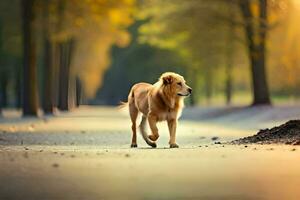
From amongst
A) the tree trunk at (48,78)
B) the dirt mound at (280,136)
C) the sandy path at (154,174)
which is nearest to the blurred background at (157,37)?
the tree trunk at (48,78)

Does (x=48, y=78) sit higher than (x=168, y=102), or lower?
higher

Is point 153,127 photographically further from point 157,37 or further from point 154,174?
point 157,37

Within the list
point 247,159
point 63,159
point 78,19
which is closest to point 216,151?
point 247,159

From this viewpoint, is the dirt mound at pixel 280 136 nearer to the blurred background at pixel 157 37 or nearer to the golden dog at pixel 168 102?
the golden dog at pixel 168 102

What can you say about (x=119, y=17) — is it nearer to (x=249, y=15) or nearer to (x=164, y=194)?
(x=249, y=15)

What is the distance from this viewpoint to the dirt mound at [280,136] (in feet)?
54.7

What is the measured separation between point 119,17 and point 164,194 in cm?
4109

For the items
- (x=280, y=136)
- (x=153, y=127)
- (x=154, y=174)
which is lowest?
(x=154, y=174)

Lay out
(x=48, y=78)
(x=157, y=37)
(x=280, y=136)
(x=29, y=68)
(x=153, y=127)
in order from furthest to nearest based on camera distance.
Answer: (x=157, y=37) → (x=48, y=78) → (x=29, y=68) → (x=280, y=136) → (x=153, y=127)

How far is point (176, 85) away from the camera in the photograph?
16297mm

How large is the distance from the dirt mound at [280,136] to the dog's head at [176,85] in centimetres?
189

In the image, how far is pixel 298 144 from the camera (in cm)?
1588

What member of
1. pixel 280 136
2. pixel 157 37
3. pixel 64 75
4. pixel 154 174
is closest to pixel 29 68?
pixel 157 37

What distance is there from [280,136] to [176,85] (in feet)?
9.32
